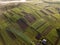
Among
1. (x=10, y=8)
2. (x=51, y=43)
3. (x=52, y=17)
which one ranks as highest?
(x=10, y=8)

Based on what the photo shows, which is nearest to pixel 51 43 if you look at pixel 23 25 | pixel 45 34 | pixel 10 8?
pixel 45 34

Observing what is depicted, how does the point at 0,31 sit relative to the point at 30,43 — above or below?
above

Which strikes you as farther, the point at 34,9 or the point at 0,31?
the point at 34,9

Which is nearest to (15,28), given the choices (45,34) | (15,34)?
(15,34)

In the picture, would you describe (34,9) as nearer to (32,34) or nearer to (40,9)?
(40,9)

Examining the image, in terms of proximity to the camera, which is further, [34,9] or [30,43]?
[34,9]

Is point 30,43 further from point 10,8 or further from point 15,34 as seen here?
point 10,8
